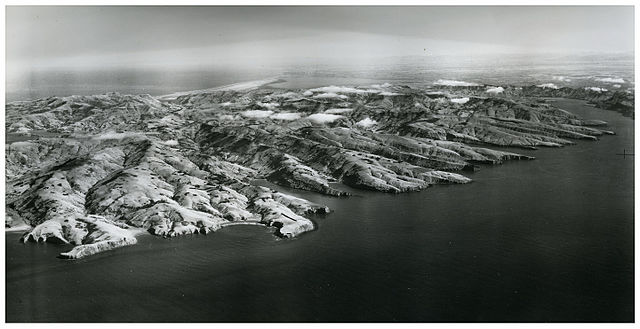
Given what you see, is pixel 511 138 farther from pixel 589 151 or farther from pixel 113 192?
pixel 113 192

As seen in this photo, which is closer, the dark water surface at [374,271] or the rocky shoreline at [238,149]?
the dark water surface at [374,271]

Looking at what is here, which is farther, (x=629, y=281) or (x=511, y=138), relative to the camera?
(x=511, y=138)

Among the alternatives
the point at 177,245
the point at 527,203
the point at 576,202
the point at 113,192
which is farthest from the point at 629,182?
the point at 113,192

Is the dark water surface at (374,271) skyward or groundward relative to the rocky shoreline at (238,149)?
groundward

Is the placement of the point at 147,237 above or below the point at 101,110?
below
